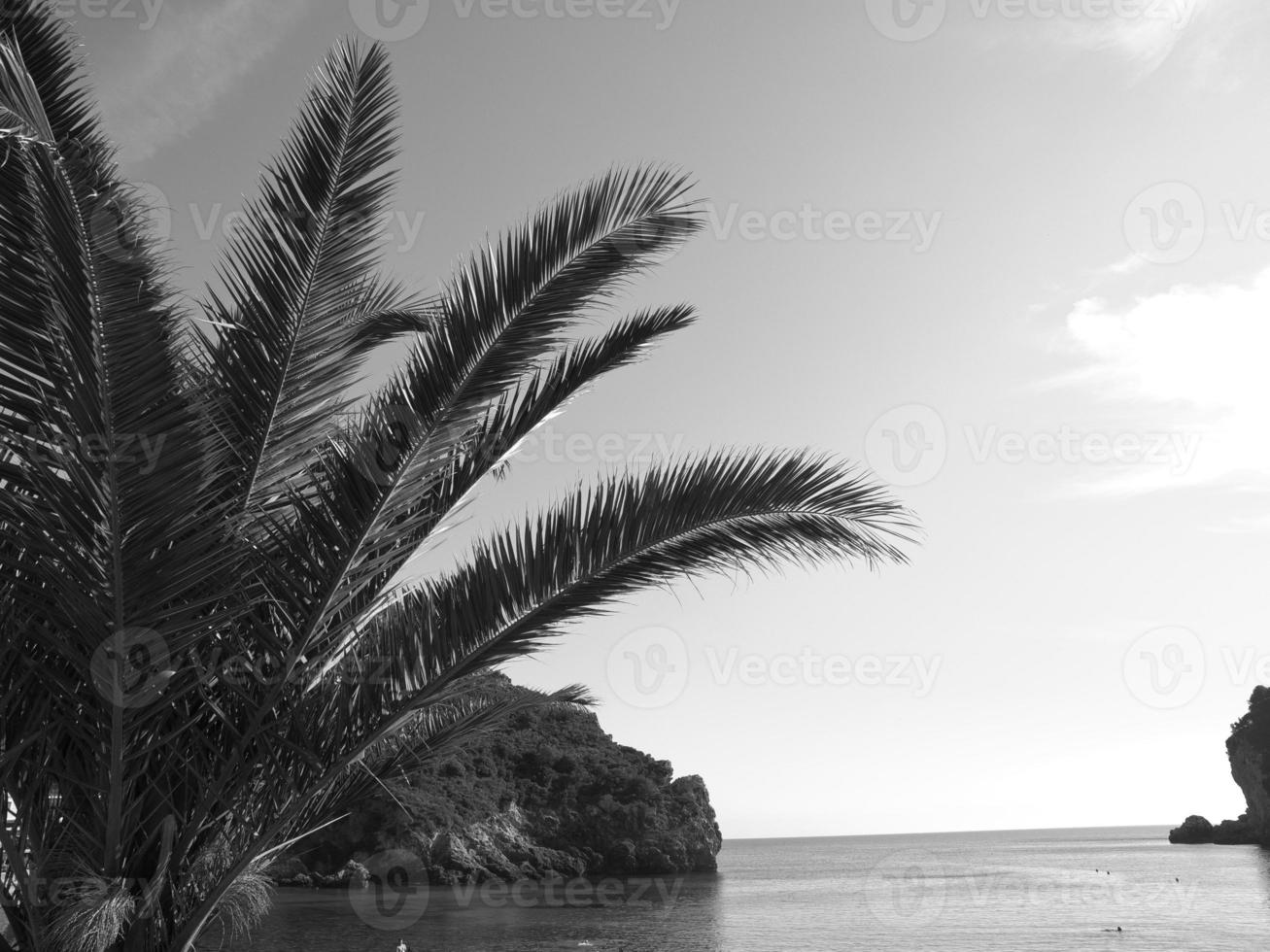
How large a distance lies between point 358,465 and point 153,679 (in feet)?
4.34

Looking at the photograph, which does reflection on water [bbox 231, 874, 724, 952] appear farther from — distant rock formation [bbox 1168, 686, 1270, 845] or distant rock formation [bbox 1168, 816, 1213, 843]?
distant rock formation [bbox 1168, 816, 1213, 843]

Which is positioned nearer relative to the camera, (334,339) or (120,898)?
(120,898)

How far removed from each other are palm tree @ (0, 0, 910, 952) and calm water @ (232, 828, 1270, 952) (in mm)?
34106

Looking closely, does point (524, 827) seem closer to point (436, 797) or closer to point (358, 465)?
point (436, 797)

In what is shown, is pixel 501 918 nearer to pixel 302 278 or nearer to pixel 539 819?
pixel 539 819


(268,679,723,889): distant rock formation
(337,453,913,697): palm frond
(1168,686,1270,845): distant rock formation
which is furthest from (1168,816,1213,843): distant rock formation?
(337,453,913,697): palm frond

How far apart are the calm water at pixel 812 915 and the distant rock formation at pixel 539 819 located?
2472mm

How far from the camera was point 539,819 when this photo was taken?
226 ft

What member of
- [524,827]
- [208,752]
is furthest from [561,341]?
[524,827]

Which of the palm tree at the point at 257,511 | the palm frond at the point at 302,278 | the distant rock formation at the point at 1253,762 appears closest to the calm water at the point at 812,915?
the distant rock formation at the point at 1253,762

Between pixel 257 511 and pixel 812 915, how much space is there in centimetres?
5777

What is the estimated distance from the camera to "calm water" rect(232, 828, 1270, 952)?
39406 millimetres

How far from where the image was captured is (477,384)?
4820mm

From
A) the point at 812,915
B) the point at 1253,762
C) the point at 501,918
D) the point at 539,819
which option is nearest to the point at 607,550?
the point at 501,918
